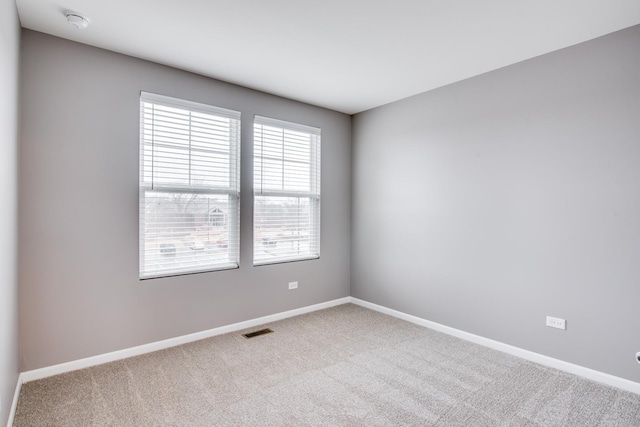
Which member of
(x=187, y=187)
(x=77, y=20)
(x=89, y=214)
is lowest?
(x=89, y=214)

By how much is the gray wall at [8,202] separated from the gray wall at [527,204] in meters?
3.58

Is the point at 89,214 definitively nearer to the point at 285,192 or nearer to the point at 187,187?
the point at 187,187

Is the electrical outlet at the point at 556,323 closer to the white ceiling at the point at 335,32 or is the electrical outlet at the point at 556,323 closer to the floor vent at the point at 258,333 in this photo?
the white ceiling at the point at 335,32

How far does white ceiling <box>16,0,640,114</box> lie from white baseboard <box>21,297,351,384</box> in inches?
104

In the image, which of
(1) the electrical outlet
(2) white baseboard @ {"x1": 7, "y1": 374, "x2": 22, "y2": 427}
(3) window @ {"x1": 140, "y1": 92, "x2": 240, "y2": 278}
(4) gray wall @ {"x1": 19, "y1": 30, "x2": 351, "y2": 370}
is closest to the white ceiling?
(4) gray wall @ {"x1": 19, "y1": 30, "x2": 351, "y2": 370}

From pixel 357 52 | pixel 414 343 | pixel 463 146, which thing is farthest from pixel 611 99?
pixel 414 343

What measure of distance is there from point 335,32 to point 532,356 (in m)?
3.24

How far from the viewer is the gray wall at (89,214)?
2596 mm

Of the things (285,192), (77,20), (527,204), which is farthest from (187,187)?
(527,204)

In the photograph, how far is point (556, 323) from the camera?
2.86 meters

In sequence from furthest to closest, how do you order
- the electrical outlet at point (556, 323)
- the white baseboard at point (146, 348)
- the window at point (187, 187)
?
1. the window at point (187, 187)
2. the electrical outlet at point (556, 323)
3. the white baseboard at point (146, 348)

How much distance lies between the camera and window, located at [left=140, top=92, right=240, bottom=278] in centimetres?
313

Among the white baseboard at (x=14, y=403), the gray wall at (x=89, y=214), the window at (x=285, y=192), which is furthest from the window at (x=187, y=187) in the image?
the white baseboard at (x=14, y=403)

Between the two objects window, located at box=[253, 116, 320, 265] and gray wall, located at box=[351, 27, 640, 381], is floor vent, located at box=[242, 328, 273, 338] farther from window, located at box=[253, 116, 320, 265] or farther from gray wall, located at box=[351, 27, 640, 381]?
gray wall, located at box=[351, 27, 640, 381]
